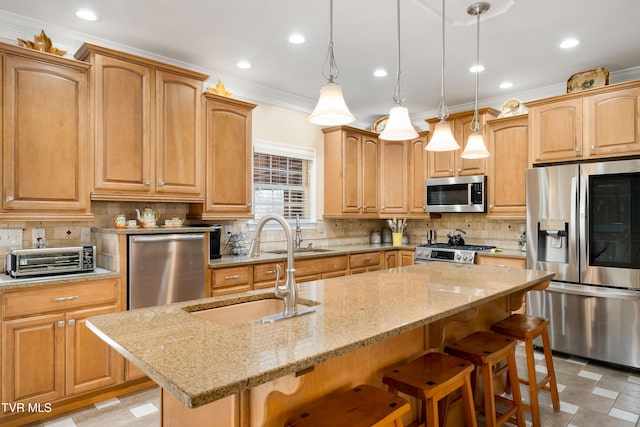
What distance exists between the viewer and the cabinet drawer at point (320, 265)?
12.9 feet

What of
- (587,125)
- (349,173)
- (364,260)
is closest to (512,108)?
(587,125)

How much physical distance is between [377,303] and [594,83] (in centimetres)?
338

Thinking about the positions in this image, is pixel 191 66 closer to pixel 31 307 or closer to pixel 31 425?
pixel 31 307

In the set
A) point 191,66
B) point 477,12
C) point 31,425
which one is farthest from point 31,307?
point 477,12

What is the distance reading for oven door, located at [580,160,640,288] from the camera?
3164 mm

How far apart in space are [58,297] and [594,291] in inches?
163

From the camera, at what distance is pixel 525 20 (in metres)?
2.84

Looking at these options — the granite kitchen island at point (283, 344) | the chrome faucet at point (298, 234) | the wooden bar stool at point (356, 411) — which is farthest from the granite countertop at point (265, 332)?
the chrome faucet at point (298, 234)

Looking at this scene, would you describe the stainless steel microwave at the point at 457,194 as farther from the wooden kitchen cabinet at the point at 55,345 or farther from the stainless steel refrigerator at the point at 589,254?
the wooden kitchen cabinet at the point at 55,345

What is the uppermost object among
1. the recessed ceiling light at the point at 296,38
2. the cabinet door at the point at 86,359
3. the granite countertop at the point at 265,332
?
the recessed ceiling light at the point at 296,38

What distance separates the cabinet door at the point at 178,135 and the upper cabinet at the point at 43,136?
537 mm

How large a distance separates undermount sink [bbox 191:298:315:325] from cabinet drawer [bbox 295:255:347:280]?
6.28 feet

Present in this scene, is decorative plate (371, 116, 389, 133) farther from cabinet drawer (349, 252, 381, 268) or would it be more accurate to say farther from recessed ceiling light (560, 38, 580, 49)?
recessed ceiling light (560, 38, 580, 49)

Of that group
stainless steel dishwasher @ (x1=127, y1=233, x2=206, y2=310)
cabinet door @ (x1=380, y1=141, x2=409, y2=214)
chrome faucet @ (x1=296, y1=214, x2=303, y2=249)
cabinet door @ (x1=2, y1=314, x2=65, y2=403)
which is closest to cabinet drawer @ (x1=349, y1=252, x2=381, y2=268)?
chrome faucet @ (x1=296, y1=214, x2=303, y2=249)
